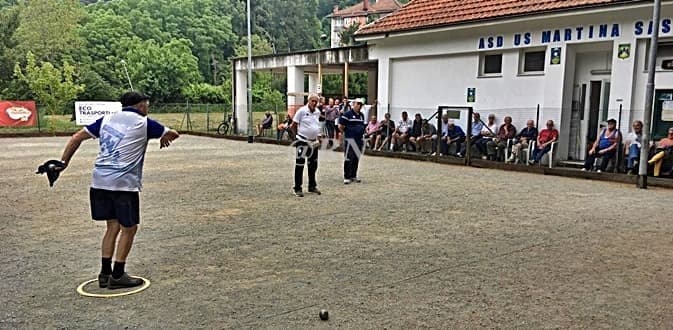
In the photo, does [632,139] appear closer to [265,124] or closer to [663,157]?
[663,157]

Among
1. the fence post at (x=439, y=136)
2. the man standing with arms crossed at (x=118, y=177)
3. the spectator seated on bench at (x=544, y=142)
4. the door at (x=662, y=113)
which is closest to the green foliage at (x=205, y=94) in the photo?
the fence post at (x=439, y=136)

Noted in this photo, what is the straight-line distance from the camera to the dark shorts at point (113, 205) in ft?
15.9

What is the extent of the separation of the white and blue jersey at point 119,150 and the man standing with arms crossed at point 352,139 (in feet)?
22.0

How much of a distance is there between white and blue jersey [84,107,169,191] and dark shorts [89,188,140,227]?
0.05 meters

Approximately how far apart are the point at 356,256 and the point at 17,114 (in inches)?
1088

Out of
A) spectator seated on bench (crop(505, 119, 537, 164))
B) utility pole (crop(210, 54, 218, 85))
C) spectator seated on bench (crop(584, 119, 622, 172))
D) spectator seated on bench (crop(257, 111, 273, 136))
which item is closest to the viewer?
spectator seated on bench (crop(584, 119, 622, 172))

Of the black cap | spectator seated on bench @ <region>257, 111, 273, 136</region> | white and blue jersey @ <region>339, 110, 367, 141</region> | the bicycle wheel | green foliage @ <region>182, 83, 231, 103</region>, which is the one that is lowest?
the bicycle wheel

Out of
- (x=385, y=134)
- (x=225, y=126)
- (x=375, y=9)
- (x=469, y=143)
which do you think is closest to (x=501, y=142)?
(x=469, y=143)

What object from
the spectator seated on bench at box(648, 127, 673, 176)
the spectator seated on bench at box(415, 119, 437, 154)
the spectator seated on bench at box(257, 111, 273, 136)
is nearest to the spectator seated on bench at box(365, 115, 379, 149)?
the spectator seated on bench at box(415, 119, 437, 154)

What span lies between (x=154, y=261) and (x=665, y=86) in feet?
39.9

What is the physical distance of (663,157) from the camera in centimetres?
1205

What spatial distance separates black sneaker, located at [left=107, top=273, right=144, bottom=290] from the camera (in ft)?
16.1

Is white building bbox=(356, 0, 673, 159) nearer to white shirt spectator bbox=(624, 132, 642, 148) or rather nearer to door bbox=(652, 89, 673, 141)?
door bbox=(652, 89, 673, 141)

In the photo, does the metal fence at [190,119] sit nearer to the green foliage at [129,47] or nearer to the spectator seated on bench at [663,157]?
the green foliage at [129,47]
